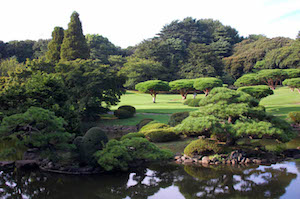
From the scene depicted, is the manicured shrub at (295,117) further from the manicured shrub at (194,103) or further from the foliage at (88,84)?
the foliage at (88,84)

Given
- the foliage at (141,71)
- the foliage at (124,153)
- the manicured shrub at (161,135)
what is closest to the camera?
the foliage at (124,153)

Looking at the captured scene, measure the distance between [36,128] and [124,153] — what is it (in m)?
3.53

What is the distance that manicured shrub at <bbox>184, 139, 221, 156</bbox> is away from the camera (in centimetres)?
1218

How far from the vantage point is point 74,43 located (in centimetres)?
3142

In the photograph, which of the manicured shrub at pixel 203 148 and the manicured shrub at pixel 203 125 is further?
the manicured shrub at pixel 203 148

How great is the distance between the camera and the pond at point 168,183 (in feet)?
28.2

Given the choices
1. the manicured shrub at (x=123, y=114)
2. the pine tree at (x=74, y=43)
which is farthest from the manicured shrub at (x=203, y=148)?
the pine tree at (x=74, y=43)

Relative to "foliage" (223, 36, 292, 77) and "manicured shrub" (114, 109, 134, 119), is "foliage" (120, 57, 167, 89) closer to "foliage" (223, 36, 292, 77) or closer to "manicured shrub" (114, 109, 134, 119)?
"foliage" (223, 36, 292, 77)

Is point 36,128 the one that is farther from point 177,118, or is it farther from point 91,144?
point 177,118

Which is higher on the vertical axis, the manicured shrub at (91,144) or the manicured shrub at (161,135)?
the manicured shrub at (91,144)

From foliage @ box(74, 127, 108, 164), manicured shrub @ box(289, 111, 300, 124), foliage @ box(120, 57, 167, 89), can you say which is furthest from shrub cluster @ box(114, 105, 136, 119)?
foliage @ box(120, 57, 167, 89)

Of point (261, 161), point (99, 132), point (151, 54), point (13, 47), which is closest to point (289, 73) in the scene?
point (151, 54)

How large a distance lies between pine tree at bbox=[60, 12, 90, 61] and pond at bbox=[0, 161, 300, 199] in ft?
72.3

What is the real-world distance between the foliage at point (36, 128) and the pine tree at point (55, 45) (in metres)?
23.6
